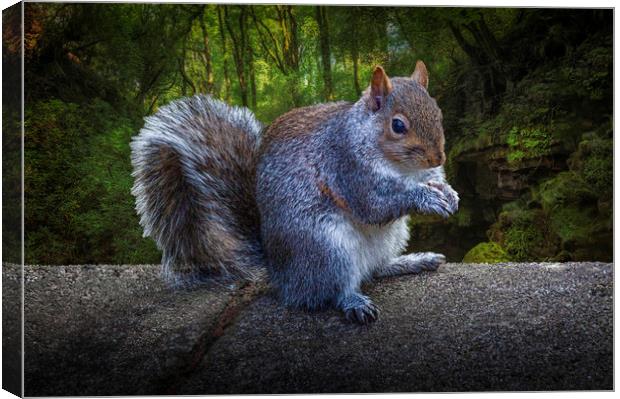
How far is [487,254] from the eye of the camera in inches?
126

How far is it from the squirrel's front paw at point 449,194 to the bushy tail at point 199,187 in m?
0.74

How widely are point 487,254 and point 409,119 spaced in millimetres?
635

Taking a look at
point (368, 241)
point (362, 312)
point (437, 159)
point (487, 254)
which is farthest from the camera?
point (368, 241)

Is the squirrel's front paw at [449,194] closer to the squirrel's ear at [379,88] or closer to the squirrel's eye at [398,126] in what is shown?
the squirrel's eye at [398,126]

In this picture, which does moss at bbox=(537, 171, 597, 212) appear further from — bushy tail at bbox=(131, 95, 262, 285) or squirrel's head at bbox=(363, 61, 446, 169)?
bushy tail at bbox=(131, 95, 262, 285)

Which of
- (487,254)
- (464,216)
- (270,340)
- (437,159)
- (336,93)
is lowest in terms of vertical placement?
(270,340)

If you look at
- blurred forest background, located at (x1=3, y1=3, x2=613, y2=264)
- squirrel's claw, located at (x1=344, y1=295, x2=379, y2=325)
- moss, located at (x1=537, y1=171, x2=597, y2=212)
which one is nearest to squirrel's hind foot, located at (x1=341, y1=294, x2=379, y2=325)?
squirrel's claw, located at (x1=344, y1=295, x2=379, y2=325)

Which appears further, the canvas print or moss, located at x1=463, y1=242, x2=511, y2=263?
moss, located at x1=463, y1=242, x2=511, y2=263

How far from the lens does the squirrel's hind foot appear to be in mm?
3092

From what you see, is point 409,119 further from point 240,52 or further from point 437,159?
point 240,52

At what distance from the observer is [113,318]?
3.03 metres

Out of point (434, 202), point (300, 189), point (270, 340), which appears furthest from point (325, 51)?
point (270, 340)

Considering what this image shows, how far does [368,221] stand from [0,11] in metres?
1.64

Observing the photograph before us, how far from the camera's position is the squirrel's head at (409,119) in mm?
3002
